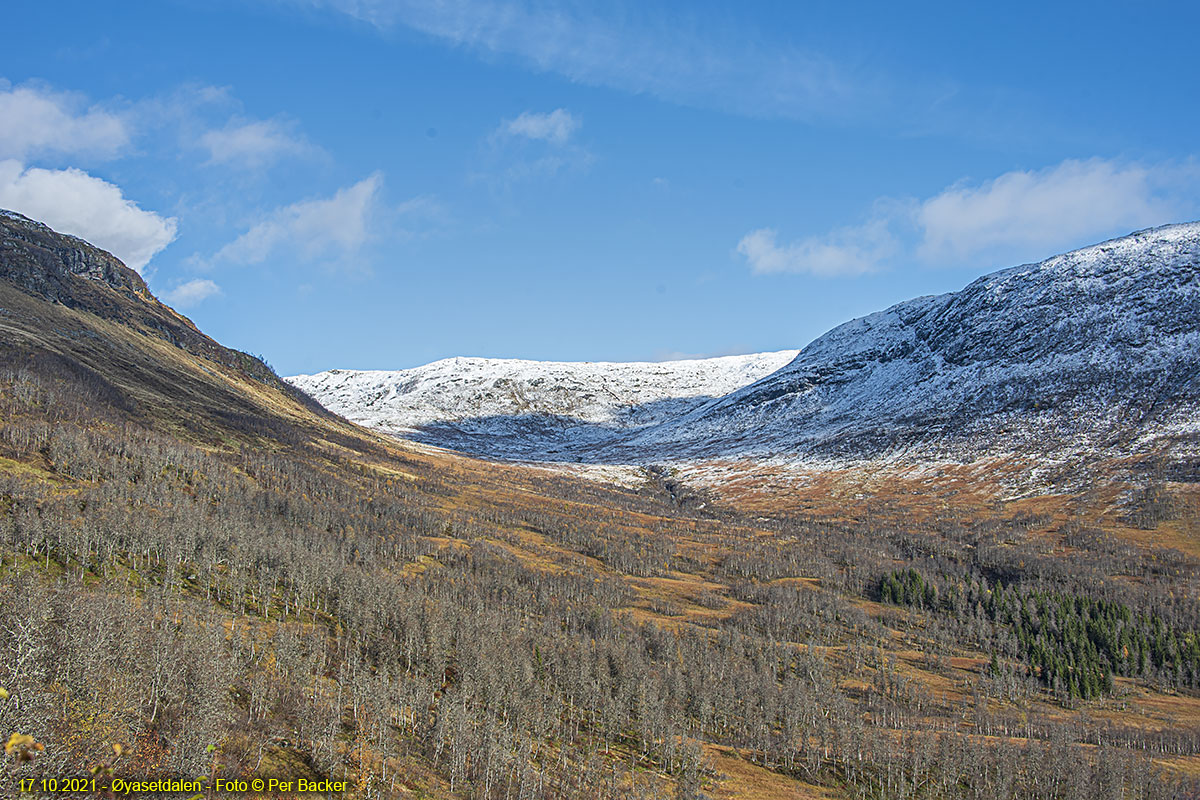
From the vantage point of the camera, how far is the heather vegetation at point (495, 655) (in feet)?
221

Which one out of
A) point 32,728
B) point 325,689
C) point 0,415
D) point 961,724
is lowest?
point 961,724

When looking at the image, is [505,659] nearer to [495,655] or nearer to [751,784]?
[495,655]

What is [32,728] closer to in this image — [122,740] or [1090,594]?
[122,740]

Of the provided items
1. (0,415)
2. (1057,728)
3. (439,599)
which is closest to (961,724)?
(1057,728)

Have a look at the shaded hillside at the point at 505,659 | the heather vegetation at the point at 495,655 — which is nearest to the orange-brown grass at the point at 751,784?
the shaded hillside at the point at 505,659

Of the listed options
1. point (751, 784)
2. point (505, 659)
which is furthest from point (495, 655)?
point (751, 784)

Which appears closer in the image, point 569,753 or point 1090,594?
point 569,753

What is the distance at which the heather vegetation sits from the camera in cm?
6744

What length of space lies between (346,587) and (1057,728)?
397ft

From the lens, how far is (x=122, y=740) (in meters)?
55.1

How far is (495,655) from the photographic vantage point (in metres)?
109

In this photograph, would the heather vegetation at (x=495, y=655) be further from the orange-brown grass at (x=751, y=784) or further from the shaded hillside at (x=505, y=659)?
the orange-brown grass at (x=751, y=784)

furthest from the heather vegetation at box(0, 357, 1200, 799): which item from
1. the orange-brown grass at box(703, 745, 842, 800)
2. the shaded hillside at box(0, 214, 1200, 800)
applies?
the orange-brown grass at box(703, 745, 842, 800)

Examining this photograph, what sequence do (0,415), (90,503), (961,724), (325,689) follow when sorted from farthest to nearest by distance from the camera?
1. (0,415)
2. (90,503)
3. (961,724)
4. (325,689)
